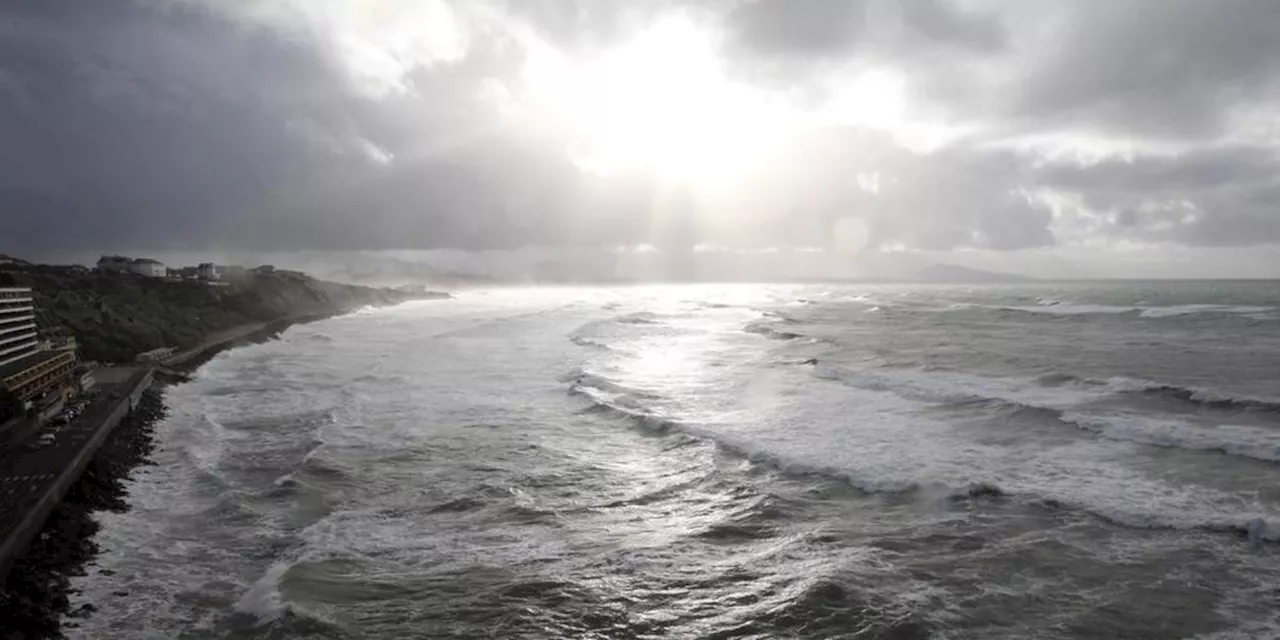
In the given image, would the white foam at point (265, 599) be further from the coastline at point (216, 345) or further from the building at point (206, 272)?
the building at point (206, 272)

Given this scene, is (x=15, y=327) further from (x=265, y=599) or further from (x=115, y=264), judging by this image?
(x=115, y=264)

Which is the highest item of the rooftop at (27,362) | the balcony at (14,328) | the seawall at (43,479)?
the balcony at (14,328)

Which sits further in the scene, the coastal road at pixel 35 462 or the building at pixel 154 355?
the building at pixel 154 355

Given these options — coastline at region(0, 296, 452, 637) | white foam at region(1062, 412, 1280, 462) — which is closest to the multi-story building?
coastline at region(0, 296, 452, 637)

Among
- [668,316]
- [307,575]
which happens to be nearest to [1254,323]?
[668,316]

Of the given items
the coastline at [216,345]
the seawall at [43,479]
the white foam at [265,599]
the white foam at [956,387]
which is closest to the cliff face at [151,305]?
the coastline at [216,345]

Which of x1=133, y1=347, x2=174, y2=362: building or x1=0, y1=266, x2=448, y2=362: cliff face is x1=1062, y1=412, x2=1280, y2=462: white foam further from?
x1=0, y1=266, x2=448, y2=362: cliff face

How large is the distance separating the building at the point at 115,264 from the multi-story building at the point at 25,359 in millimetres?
77573

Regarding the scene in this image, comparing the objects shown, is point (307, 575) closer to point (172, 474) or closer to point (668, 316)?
point (172, 474)

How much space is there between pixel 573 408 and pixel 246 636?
18.3 meters

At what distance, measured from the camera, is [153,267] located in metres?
99.8

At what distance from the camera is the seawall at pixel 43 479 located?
12873mm

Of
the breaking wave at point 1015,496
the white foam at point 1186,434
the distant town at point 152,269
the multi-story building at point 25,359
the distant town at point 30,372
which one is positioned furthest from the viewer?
the distant town at point 152,269

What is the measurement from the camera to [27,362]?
26344 mm
